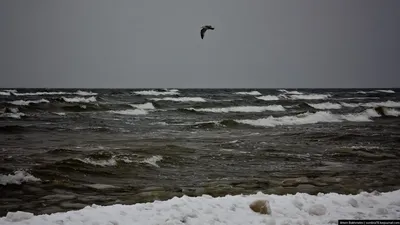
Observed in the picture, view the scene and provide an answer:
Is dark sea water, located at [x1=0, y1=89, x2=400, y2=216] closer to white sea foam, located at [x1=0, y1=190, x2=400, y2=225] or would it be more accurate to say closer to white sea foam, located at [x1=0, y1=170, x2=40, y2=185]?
white sea foam, located at [x1=0, y1=170, x2=40, y2=185]

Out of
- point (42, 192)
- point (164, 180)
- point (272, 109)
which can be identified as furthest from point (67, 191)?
point (272, 109)

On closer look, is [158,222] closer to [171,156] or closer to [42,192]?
[42,192]

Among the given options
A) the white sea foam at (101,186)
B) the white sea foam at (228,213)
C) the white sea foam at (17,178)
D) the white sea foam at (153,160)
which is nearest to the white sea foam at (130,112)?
the white sea foam at (153,160)

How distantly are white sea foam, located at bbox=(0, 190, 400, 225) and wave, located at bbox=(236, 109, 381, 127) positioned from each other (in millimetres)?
15093

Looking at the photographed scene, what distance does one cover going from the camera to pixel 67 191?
7.01 m

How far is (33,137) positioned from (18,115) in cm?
929

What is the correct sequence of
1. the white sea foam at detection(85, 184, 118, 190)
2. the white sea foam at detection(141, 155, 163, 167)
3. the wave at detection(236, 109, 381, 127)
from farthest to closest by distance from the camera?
1. the wave at detection(236, 109, 381, 127)
2. the white sea foam at detection(141, 155, 163, 167)
3. the white sea foam at detection(85, 184, 118, 190)

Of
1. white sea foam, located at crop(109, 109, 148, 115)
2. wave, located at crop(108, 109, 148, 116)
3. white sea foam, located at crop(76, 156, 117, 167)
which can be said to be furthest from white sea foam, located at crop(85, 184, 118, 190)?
white sea foam, located at crop(109, 109, 148, 115)

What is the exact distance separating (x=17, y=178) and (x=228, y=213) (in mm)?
4612

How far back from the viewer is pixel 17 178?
771 centimetres

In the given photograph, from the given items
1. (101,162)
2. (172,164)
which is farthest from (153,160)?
(101,162)

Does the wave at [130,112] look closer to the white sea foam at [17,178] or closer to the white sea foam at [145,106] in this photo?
the white sea foam at [145,106]

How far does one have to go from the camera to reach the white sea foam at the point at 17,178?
24.7 ft

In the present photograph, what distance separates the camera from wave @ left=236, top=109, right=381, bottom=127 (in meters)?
21.3
